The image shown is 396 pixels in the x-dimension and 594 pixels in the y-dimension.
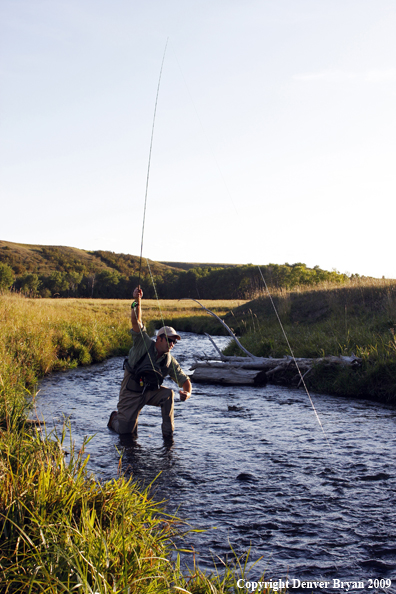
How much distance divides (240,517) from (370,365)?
22.2 ft

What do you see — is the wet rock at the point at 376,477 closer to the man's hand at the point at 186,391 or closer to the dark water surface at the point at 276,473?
the dark water surface at the point at 276,473

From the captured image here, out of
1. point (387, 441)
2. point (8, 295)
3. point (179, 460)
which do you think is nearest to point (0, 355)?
point (179, 460)

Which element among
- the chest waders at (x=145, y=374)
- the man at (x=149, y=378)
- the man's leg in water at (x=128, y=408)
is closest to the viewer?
the man at (x=149, y=378)

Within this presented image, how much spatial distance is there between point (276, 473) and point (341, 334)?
8.68 metres

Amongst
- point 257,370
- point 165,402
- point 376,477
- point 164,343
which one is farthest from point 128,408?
point 257,370

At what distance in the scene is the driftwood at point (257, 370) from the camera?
1198cm

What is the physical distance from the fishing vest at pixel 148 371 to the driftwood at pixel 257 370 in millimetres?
5428

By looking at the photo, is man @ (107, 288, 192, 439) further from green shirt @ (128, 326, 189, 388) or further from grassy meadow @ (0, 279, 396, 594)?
grassy meadow @ (0, 279, 396, 594)

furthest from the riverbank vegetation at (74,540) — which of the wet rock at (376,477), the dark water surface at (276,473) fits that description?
the wet rock at (376,477)

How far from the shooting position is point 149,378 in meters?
7.14

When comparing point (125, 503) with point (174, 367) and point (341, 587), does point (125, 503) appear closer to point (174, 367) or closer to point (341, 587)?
point (341, 587)

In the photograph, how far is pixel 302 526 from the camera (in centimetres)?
457

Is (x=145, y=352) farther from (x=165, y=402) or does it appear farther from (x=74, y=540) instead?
(x=74, y=540)

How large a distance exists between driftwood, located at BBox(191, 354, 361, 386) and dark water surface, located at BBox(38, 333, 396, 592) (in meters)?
1.49
